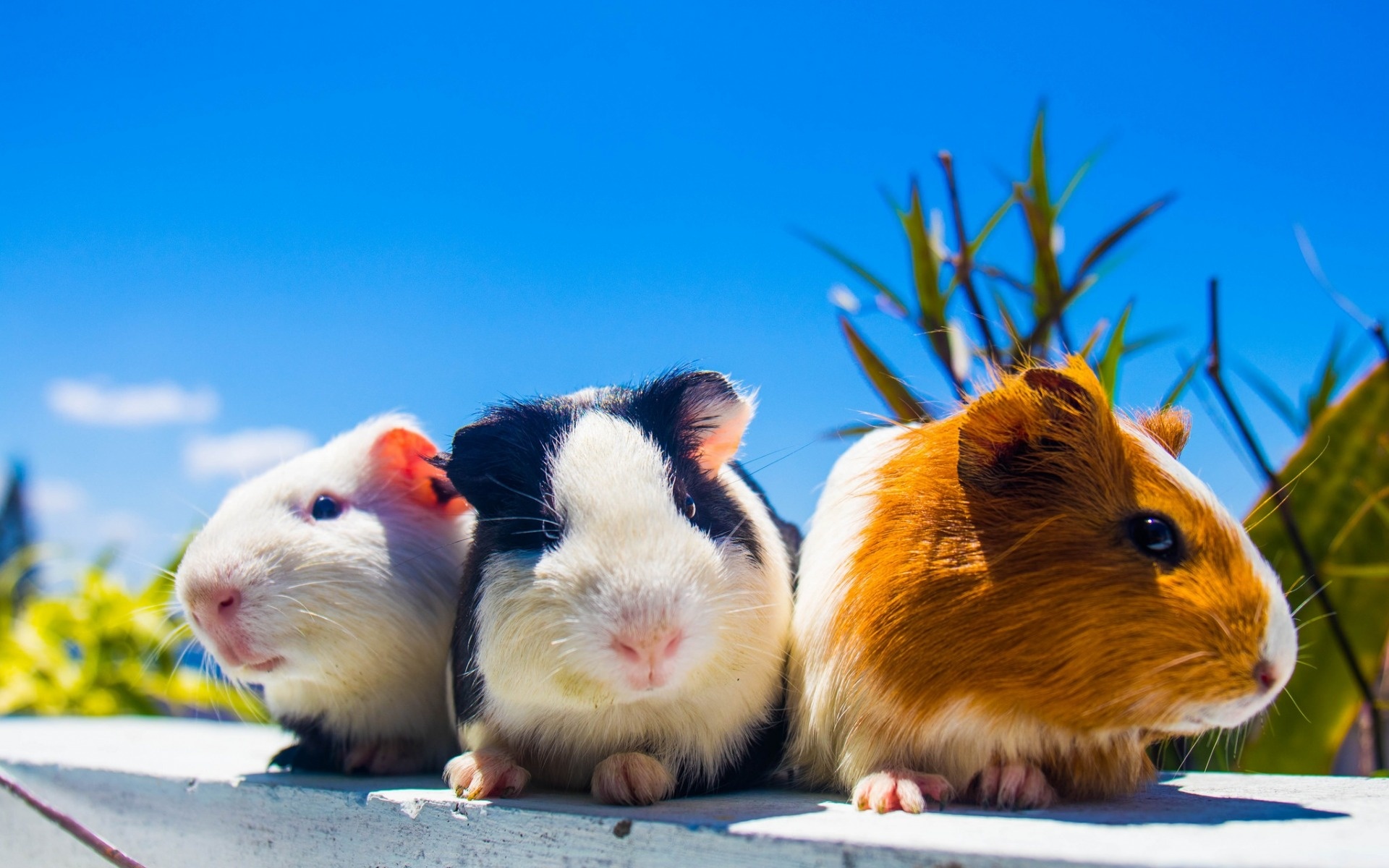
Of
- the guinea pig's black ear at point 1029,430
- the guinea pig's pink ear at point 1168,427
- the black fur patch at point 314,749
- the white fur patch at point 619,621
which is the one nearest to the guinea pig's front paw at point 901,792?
the white fur patch at point 619,621

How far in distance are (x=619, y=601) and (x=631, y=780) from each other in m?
0.28

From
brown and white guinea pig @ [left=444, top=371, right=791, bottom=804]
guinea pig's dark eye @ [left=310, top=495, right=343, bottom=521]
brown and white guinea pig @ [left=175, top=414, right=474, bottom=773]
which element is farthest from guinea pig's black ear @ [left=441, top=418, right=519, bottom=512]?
guinea pig's dark eye @ [left=310, top=495, right=343, bottom=521]

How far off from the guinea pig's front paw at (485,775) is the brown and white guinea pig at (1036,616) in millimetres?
412

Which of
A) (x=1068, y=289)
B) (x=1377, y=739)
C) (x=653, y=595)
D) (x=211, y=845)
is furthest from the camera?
(x=1068, y=289)

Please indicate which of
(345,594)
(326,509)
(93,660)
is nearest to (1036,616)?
(345,594)

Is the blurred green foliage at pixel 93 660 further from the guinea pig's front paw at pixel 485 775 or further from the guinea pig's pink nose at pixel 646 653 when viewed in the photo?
the guinea pig's pink nose at pixel 646 653

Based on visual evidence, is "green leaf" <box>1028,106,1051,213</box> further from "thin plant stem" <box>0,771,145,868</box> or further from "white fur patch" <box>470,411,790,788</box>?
"thin plant stem" <box>0,771,145,868</box>

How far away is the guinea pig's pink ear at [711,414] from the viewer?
4.20 feet

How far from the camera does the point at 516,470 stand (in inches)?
47.9

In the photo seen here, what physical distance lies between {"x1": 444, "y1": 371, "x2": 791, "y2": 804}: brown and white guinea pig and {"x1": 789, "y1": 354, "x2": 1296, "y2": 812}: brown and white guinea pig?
139mm

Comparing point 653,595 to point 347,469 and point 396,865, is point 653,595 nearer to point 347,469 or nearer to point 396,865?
point 396,865

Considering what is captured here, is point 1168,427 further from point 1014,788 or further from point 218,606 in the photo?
point 218,606

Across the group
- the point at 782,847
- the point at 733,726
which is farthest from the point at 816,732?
the point at 782,847

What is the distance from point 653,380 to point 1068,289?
1281mm
